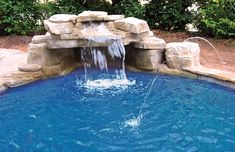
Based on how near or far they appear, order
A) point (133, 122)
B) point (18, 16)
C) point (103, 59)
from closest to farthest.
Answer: point (133, 122)
point (103, 59)
point (18, 16)

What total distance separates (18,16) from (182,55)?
4351mm

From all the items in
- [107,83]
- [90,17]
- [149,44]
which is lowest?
[107,83]

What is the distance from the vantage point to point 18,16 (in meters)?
9.91

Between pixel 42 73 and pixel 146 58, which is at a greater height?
pixel 146 58

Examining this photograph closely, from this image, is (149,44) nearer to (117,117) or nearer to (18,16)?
(117,117)

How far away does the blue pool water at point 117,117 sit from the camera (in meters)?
5.10

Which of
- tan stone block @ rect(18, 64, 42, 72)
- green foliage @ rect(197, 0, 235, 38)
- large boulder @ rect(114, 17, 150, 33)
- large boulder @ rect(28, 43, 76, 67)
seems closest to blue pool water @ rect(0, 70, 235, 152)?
tan stone block @ rect(18, 64, 42, 72)

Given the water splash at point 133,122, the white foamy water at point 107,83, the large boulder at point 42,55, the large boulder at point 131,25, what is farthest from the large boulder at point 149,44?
the water splash at point 133,122

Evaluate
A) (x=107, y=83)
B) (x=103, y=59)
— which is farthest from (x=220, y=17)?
(x=107, y=83)

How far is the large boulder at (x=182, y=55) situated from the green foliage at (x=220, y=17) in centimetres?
163

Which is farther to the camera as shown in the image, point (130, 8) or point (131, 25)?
point (130, 8)

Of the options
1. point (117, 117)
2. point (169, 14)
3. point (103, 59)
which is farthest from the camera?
point (169, 14)

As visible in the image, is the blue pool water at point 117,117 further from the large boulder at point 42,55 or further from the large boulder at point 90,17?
the large boulder at point 90,17

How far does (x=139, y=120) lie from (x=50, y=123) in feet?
4.06
